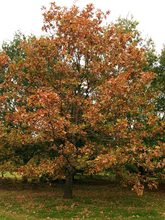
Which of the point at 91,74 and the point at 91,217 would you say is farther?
the point at 91,74

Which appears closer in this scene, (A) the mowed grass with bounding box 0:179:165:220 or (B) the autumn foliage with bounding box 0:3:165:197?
(A) the mowed grass with bounding box 0:179:165:220

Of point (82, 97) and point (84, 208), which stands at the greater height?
point (82, 97)

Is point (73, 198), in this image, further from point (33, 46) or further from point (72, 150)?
point (33, 46)

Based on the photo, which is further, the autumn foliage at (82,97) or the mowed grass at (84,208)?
the autumn foliage at (82,97)

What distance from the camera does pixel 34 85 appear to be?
30203 mm

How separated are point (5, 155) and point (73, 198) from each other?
6.99 meters

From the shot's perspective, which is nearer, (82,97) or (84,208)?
(84,208)

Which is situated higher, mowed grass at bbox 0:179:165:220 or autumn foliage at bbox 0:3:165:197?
autumn foliage at bbox 0:3:165:197

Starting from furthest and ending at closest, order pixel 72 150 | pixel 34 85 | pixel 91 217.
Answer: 1. pixel 34 85
2. pixel 72 150
3. pixel 91 217

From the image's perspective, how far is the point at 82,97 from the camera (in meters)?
28.5

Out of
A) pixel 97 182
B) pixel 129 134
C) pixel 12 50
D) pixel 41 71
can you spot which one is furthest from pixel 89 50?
pixel 97 182

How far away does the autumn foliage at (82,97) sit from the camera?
24.8m

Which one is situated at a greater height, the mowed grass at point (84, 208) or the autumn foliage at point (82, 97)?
the autumn foliage at point (82, 97)

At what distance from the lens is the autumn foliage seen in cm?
2480
